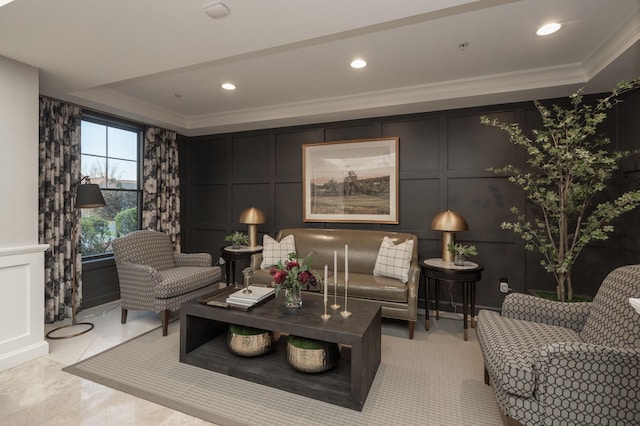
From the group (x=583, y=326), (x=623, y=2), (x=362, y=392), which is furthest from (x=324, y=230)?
(x=623, y=2)

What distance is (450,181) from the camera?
375 centimetres

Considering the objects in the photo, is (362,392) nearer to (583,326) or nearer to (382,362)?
(382,362)

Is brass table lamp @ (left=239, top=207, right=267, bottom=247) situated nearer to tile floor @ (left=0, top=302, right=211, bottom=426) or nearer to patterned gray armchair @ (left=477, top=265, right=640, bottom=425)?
tile floor @ (left=0, top=302, right=211, bottom=426)

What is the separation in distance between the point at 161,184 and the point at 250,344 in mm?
3284

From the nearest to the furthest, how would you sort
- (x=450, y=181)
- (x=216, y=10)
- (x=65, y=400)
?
(x=216, y=10)
(x=65, y=400)
(x=450, y=181)

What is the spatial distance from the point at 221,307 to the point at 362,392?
3.92 feet

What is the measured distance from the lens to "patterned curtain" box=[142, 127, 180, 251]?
4438 mm

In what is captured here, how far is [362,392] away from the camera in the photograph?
6.23ft

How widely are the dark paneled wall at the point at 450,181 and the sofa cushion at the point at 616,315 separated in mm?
1466

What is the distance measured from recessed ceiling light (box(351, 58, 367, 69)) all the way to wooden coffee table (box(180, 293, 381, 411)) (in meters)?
2.18

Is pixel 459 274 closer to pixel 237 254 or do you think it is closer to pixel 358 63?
pixel 358 63

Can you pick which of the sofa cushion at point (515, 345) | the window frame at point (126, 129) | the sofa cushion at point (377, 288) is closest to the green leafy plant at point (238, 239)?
the window frame at point (126, 129)

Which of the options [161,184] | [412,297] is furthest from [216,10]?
[161,184]

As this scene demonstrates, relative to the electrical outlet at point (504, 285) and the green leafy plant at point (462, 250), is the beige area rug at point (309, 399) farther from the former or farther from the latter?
the electrical outlet at point (504, 285)
